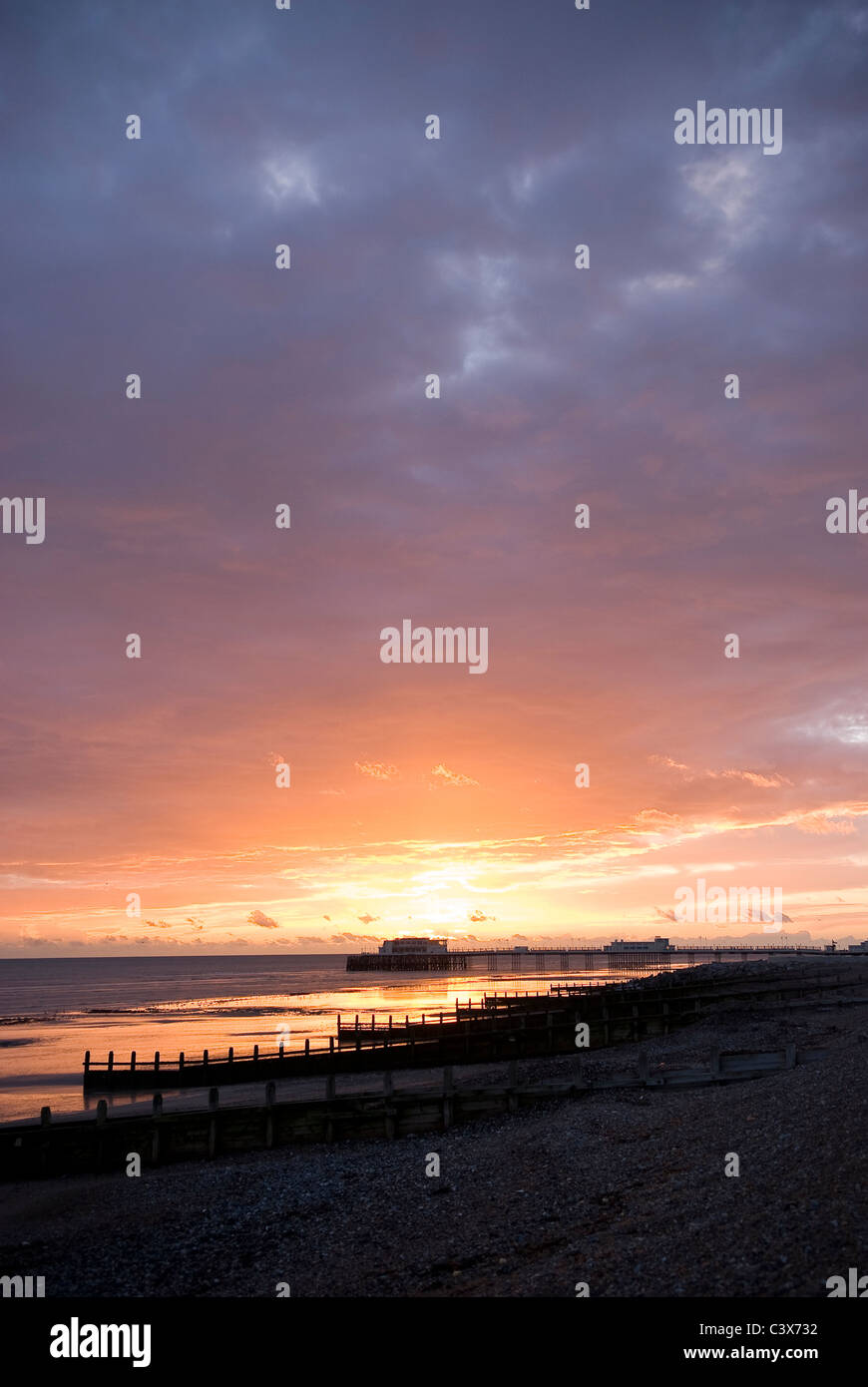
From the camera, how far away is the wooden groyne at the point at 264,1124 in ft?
77.7

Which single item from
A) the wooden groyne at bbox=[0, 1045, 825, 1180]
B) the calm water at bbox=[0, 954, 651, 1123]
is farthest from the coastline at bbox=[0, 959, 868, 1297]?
the calm water at bbox=[0, 954, 651, 1123]

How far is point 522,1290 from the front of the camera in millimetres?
11680

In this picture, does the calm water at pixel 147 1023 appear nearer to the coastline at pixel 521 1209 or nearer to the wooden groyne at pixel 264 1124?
the wooden groyne at pixel 264 1124

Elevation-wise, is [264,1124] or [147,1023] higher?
[264,1124]

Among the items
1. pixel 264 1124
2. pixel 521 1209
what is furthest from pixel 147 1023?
pixel 521 1209

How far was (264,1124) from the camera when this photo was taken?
2419 centimetres

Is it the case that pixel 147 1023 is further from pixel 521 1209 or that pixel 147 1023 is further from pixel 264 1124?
pixel 521 1209

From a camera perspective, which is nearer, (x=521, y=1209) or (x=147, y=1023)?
(x=521, y=1209)

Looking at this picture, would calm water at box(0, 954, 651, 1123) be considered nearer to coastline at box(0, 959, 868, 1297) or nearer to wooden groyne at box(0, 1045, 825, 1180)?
wooden groyne at box(0, 1045, 825, 1180)
